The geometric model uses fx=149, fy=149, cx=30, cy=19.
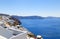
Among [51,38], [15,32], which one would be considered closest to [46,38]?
[51,38]

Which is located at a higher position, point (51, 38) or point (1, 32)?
point (1, 32)

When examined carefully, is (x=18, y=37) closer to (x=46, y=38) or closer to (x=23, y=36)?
(x=23, y=36)

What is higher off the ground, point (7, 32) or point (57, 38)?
point (7, 32)

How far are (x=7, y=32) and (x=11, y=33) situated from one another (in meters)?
0.54

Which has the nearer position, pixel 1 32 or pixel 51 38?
pixel 1 32

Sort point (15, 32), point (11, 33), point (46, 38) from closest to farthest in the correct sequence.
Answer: point (11, 33), point (15, 32), point (46, 38)

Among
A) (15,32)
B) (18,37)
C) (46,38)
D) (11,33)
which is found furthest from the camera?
(46,38)

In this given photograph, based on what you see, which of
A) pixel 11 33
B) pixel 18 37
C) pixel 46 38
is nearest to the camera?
pixel 18 37

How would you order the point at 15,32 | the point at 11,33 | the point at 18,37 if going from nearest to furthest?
the point at 18,37
the point at 11,33
the point at 15,32

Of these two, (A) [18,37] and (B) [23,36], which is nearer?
(A) [18,37]

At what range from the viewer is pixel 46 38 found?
58.7m

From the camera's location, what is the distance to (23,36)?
50.4ft

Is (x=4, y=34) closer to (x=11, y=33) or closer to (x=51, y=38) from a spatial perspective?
(x=11, y=33)

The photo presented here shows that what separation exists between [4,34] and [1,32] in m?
0.60
